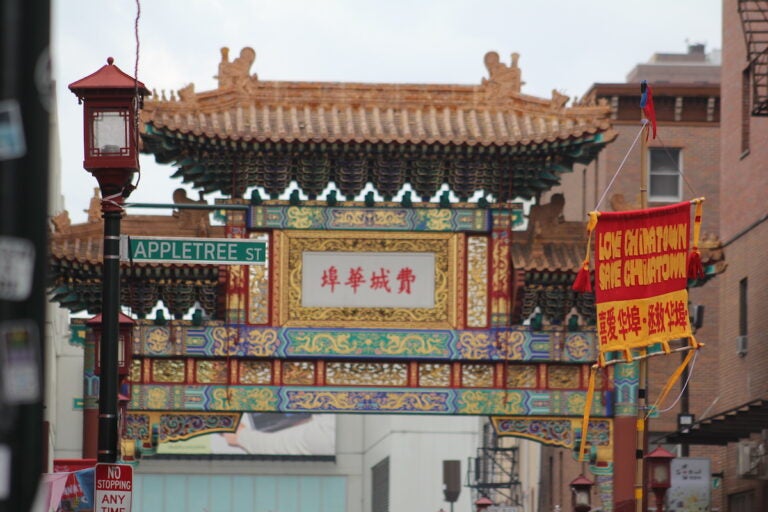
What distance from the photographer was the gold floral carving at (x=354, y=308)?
26.3 metres

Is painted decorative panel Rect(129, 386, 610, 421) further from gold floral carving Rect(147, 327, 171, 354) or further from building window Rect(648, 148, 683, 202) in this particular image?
building window Rect(648, 148, 683, 202)

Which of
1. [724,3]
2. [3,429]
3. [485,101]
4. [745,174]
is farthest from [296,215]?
[3,429]

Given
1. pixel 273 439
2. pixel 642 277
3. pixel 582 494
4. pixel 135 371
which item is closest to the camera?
pixel 642 277

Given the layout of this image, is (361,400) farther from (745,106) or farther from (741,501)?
(745,106)

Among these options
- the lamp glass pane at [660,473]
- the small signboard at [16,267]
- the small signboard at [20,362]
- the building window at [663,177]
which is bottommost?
the lamp glass pane at [660,473]

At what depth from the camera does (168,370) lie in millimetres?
26297

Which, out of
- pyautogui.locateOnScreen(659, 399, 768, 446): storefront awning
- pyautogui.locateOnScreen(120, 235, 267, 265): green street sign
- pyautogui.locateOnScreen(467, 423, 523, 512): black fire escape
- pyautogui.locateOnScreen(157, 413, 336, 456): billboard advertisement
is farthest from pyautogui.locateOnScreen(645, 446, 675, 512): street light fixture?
pyautogui.locateOnScreen(157, 413, 336, 456): billboard advertisement

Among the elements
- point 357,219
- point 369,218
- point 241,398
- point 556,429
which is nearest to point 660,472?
point 556,429

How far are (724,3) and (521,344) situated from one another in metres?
10.7

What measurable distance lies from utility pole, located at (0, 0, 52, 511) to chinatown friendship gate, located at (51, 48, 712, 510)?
22614mm

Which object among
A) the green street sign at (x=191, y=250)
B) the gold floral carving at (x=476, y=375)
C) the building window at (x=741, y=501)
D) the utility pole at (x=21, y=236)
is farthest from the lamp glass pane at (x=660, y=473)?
the utility pole at (x=21, y=236)

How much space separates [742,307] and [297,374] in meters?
10.2

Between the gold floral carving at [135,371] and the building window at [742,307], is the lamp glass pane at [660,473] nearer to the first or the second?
the building window at [742,307]

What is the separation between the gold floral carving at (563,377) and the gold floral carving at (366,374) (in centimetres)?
238
